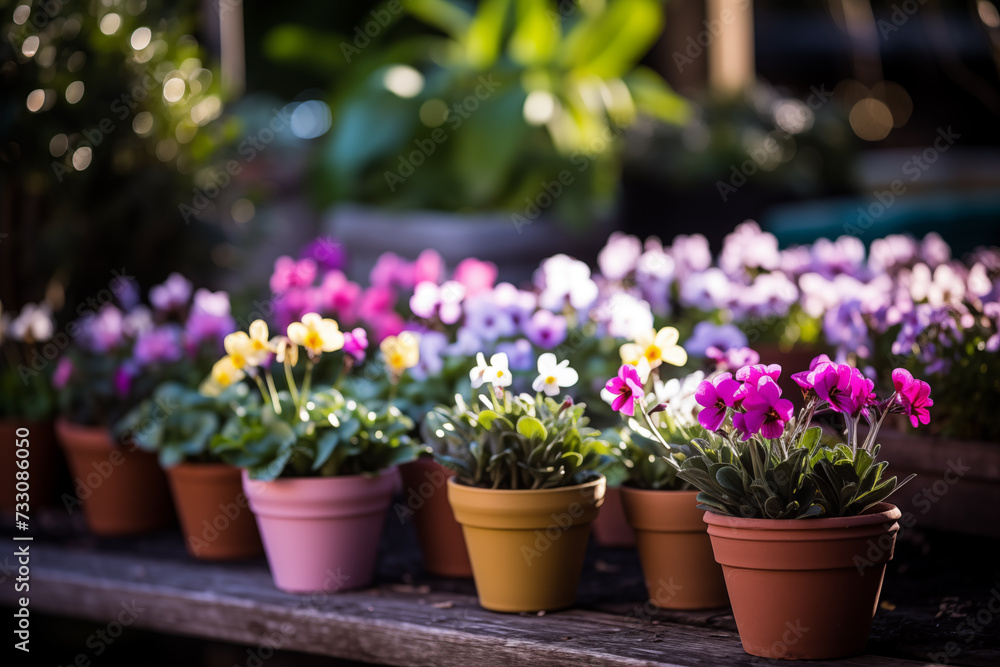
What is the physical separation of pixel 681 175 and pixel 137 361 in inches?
123

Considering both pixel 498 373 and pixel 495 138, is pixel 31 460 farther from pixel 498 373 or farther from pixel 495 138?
pixel 495 138

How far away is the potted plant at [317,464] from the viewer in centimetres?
190

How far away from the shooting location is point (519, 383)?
2.15 metres

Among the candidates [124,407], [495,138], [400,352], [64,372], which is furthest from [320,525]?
[495,138]

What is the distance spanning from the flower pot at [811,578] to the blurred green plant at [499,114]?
112 inches

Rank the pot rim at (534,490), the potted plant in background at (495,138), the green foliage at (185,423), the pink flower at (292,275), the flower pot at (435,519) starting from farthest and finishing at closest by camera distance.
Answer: the potted plant in background at (495,138) < the pink flower at (292,275) < the green foliage at (185,423) < the flower pot at (435,519) < the pot rim at (534,490)

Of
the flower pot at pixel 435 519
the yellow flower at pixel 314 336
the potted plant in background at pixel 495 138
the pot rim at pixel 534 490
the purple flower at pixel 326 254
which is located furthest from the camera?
the potted plant in background at pixel 495 138

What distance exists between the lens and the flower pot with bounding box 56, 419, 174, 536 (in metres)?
2.51

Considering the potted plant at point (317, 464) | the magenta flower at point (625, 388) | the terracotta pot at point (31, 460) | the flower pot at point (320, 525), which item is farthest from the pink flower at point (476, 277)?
the terracotta pot at point (31, 460)

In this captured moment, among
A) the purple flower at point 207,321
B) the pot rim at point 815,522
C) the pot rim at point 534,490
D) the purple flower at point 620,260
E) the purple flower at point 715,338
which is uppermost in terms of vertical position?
the purple flower at point 620,260

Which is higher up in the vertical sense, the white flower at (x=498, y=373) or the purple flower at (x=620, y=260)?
the purple flower at (x=620, y=260)

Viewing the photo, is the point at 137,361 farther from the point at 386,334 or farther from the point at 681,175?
the point at 681,175

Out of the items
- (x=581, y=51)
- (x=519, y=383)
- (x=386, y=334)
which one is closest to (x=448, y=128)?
(x=581, y=51)

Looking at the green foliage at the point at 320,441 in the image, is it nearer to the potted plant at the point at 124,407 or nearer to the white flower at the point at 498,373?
the white flower at the point at 498,373
